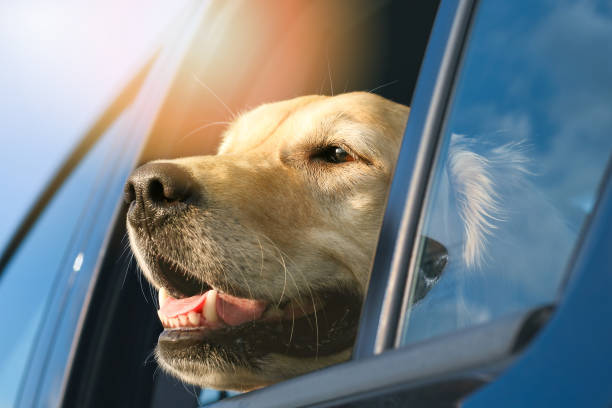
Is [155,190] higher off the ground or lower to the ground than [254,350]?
higher

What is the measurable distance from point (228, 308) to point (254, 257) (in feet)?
0.65

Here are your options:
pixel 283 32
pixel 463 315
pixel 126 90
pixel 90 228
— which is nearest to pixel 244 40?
pixel 283 32

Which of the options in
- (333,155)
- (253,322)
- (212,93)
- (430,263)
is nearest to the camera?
(430,263)

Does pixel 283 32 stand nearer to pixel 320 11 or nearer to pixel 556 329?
pixel 320 11

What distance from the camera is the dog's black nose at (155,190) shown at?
2.21 metres

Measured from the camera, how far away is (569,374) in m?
0.83

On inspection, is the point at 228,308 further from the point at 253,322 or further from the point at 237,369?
the point at 237,369

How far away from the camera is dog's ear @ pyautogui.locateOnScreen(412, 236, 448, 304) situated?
1.36 m

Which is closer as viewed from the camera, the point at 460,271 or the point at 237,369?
the point at 460,271

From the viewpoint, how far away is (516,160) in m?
1.27

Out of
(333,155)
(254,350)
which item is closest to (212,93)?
(333,155)

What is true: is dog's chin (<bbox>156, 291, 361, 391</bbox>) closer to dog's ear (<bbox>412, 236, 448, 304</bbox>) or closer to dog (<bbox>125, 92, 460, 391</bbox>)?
dog (<bbox>125, 92, 460, 391</bbox>)

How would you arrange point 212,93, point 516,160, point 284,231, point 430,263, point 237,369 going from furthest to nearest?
point 212,93, point 284,231, point 237,369, point 430,263, point 516,160

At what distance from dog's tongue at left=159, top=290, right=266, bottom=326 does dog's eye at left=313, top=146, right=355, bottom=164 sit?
2.37 feet
